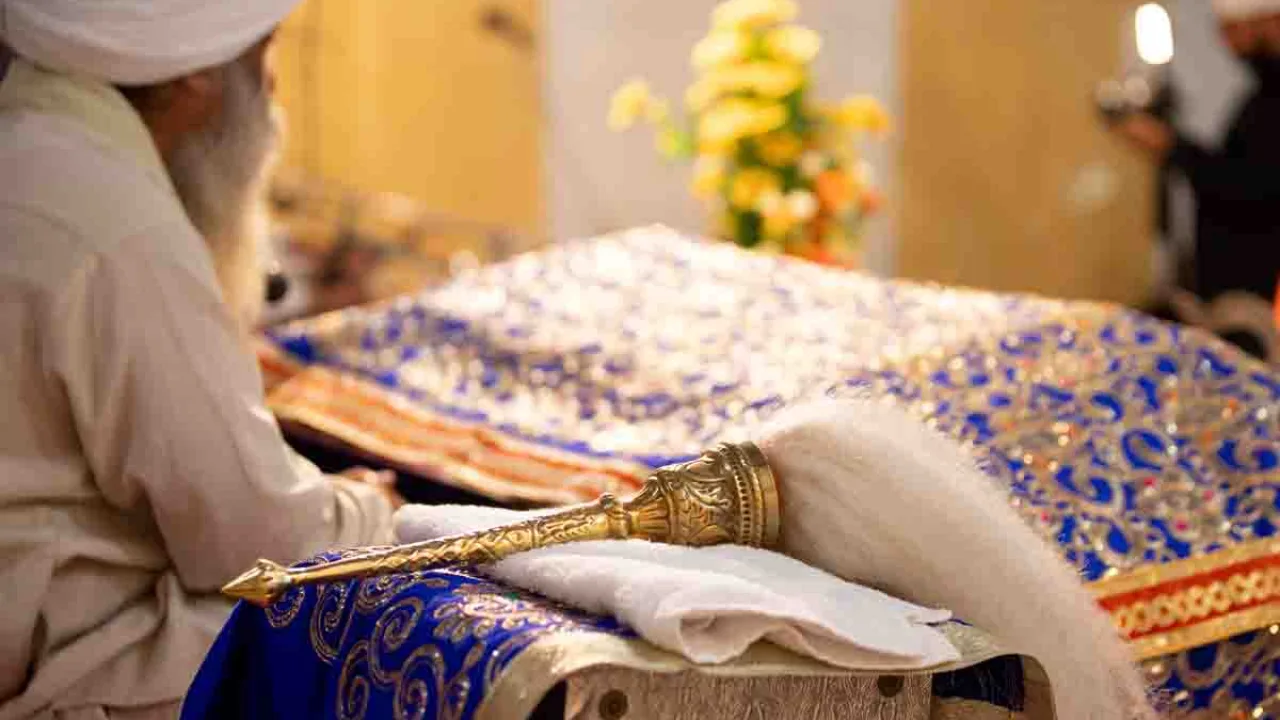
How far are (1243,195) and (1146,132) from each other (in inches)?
14.7

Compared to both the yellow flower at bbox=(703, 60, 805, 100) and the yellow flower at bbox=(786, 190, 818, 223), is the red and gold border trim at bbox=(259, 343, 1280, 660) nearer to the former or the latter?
the yellow flower at bbox=(786, 190, 818, 223)

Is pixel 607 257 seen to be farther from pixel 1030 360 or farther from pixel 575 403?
pixel 1030 360

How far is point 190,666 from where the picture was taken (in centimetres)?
272

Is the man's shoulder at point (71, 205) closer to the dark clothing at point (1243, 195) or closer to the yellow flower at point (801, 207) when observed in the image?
the yellow flower at point (801, 207)

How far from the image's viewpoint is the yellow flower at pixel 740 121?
5.63m

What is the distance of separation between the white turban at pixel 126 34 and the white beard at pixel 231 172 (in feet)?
0.68

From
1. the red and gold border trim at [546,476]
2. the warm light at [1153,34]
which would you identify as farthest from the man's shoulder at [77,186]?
the warm light at [1153,34]

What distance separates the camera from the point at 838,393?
87.4 inches

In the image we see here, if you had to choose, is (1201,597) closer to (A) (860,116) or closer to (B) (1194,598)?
(B) (1194,598)

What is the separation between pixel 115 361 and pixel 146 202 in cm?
26

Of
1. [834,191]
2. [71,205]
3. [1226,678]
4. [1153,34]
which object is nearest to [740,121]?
[834,191]

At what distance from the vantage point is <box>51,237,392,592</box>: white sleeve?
8.78ft

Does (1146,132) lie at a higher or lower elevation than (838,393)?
lower

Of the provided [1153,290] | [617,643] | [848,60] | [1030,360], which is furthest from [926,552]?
[1153,290]
